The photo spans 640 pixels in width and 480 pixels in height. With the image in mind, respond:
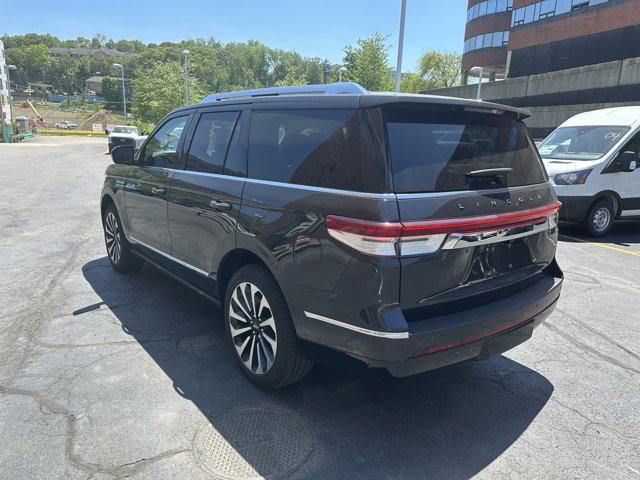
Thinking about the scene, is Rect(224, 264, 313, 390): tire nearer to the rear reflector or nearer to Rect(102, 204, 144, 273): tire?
the rear reflector

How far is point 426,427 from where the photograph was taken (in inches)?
110

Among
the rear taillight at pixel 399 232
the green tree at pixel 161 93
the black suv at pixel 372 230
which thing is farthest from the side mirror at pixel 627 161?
the green tree at pixel 161 93

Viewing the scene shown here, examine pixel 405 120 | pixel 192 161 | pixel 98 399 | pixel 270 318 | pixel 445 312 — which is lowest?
pixel 98 399

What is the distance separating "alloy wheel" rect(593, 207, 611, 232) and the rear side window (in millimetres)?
7398

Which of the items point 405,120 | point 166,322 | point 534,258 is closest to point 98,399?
point 166,322

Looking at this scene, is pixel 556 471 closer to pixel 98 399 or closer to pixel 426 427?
pixel 426 427

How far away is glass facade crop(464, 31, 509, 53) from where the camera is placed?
43281mm

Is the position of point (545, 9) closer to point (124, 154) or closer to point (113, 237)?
point (124, 154)

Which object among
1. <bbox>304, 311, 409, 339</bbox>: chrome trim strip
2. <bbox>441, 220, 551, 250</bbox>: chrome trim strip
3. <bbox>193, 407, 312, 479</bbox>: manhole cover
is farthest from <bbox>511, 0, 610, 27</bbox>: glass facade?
<bbox>193, 407, 312, 479</bbox>: manhole cover

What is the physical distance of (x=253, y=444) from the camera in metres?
2.61

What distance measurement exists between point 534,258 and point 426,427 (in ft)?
4.22

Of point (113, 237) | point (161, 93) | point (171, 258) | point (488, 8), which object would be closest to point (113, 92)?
point (161, 93)

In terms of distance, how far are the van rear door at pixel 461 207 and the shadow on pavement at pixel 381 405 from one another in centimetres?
64

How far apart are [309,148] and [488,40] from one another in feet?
158
